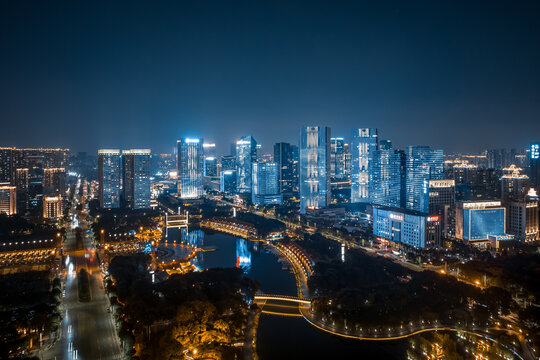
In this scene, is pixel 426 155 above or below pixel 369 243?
above

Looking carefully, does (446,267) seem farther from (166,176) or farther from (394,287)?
(166,176)

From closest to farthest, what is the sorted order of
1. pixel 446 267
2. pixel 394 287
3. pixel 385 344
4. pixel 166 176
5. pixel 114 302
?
1. pixel 385 344
2. pixel 114 302
3. pixel 394 287
4. pixel 446 267
5. pixel 166 176

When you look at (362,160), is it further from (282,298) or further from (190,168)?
(282,298)

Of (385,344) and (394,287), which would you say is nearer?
(385,344)

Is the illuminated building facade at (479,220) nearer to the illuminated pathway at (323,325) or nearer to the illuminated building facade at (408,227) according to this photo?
the illuminated building facade at (408,227)

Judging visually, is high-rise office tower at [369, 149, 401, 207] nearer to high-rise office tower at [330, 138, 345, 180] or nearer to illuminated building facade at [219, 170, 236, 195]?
high-rise office tower at [330, 138, 345, 180]

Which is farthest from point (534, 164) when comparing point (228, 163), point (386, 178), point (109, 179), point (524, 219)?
point (228, 163)

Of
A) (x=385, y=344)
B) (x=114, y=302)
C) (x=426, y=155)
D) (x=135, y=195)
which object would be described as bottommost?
(x=385, y=344)

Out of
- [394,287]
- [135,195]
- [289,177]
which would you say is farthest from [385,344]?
[289,177]
